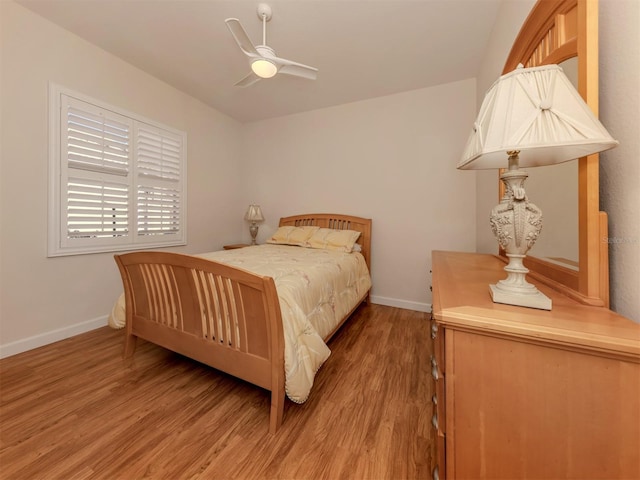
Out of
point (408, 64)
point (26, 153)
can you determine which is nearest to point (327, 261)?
point (408, 64)

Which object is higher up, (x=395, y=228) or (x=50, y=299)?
(x=395, y=228)

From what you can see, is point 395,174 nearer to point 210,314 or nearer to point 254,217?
point 254,217

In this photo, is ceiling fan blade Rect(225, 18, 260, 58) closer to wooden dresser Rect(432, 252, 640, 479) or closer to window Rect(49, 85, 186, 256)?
window Rect(49, 85, 186, 256)

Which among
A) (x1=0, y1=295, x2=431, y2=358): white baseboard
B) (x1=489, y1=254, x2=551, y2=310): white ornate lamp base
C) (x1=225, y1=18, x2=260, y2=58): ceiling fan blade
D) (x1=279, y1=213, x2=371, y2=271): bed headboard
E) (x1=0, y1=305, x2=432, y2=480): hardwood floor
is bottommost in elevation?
(x1=0, y1=305, x2=432, y2=480): hardwood floor

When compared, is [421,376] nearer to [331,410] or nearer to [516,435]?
[331,410]

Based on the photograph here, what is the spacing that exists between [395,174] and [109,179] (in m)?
3.07

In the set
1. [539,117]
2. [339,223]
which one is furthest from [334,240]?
[539,117]

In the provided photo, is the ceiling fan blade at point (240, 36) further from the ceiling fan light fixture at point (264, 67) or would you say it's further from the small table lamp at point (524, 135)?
the small table lamp at point (524, 135)

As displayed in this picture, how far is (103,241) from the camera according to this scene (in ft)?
7.80

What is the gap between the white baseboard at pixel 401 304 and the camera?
2895mm

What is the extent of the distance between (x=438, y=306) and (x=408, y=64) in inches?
105

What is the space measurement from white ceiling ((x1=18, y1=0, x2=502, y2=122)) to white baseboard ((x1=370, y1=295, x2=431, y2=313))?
2.55 meters

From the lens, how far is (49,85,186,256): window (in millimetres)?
2078

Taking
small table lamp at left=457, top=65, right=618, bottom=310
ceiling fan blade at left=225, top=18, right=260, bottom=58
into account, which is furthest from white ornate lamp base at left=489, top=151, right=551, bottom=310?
ceiling fan blade at left=225, top=18, right=260, bottom=58
